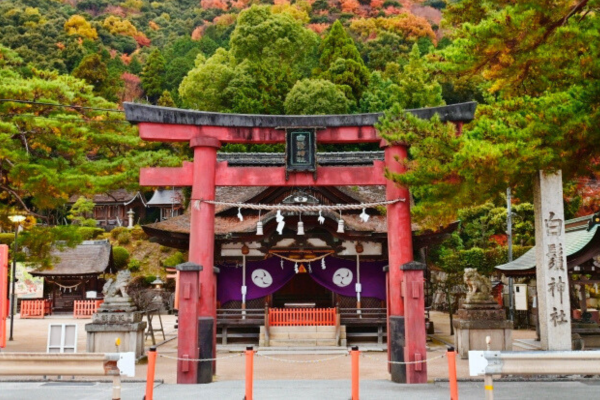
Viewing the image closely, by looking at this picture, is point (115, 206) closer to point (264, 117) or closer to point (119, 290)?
point (119, 290)

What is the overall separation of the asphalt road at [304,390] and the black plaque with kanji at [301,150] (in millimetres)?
4609

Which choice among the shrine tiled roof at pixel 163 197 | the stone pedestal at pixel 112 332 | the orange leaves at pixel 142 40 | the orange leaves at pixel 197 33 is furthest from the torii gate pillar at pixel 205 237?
the orange leaves at pixel 142 40

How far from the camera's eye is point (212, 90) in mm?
40750

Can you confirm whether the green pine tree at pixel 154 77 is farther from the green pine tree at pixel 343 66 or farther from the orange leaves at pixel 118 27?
the green pine tree at pixel 343 66

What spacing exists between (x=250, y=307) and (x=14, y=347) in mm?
7975

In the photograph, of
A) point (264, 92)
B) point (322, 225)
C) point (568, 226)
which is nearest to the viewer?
point (322, 225)

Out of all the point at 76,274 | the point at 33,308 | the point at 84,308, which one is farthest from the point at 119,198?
the point at 84,308

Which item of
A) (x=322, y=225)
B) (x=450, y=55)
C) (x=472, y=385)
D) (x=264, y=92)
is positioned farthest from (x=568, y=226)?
(x=264, y=92)

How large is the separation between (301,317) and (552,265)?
10.0 meters

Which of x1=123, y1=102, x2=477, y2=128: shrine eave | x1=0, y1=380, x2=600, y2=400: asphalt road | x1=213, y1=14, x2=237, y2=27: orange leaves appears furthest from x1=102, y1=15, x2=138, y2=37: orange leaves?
x1=0, y1=380, x2=600, y2=400: asphalt road

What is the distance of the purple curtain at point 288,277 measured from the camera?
20.5m

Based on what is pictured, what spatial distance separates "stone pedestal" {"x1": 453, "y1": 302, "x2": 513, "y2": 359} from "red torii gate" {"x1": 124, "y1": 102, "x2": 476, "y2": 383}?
360cm

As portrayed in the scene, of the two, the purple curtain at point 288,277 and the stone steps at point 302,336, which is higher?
the purple curtain at point 288,277

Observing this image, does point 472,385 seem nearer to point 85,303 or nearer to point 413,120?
point 413,120
